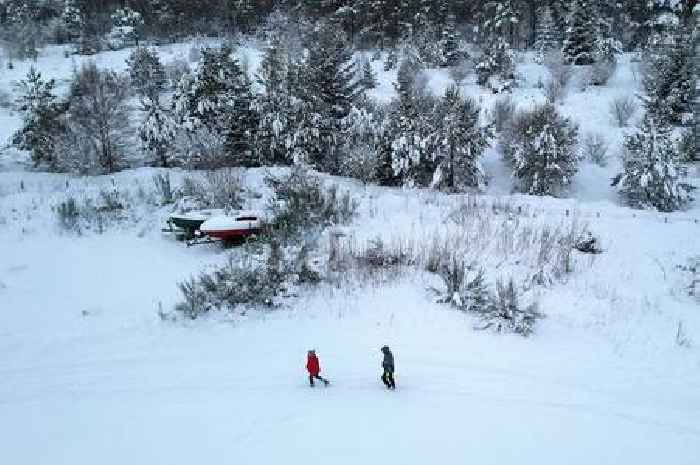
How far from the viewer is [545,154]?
23359 mm

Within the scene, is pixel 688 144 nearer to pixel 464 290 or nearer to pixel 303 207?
pixel 464 290

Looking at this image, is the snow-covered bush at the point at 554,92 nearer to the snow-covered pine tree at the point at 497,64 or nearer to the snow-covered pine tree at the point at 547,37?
the snow-covered pine tree at the point at 497,64

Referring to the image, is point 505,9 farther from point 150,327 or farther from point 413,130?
point 150,327

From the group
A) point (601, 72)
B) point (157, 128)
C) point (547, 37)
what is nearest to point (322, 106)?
point (157, 128)

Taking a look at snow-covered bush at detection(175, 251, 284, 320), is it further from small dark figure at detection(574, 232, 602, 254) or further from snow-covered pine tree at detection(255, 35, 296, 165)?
snow-covered pine tree at detection(255, 35, 296, 165)

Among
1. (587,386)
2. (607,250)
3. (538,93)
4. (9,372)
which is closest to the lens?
(587,386)

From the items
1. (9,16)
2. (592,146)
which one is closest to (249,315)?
(592,146)

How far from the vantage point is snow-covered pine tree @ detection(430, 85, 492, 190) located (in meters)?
22.6

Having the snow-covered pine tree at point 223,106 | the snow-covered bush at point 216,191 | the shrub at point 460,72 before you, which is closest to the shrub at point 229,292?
the snow-covered bush at point 216,191

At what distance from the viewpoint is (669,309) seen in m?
10.8

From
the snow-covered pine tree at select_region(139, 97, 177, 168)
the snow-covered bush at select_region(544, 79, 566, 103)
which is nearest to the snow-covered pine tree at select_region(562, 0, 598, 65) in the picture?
the snow-covered bush at select_region(544, 79, 566, 103)

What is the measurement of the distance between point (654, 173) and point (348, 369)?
17.9 metres

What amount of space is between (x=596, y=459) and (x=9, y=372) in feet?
33.0

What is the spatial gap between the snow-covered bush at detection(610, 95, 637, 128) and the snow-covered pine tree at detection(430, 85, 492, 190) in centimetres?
916
